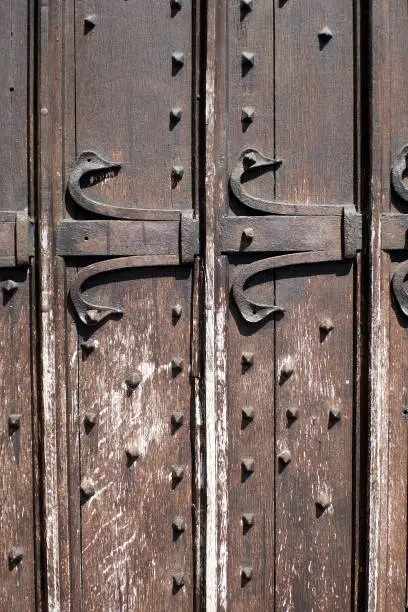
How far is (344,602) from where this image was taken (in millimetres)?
1551

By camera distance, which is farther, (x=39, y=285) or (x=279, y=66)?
(x=279, y=66)

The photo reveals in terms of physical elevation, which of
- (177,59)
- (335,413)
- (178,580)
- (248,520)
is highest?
(177,59)

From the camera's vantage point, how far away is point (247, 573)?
1486 millimetres

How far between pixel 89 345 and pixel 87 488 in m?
0.32

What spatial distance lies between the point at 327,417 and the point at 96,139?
83 centimetres

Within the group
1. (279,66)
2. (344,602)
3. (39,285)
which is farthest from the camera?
(344,602)

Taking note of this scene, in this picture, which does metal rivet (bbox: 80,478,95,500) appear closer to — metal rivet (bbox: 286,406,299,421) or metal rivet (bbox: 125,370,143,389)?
metal rivet (bbox: 125,370,143,389)

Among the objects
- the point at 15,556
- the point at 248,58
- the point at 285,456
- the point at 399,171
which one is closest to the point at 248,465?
the point at 285,456

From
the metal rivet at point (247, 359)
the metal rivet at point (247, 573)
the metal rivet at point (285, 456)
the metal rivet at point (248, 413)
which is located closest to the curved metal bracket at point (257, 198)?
the metal rivet at point (247, 359)

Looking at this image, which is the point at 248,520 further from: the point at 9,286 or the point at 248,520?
the point at 9,286

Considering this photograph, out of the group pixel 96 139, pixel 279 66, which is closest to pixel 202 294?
pixel 96 139

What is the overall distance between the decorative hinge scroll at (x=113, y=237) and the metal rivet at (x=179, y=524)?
49 cm

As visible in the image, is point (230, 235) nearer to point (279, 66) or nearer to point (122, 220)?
point (122, 220)

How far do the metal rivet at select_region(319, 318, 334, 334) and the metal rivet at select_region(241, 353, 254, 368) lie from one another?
0.60ft
